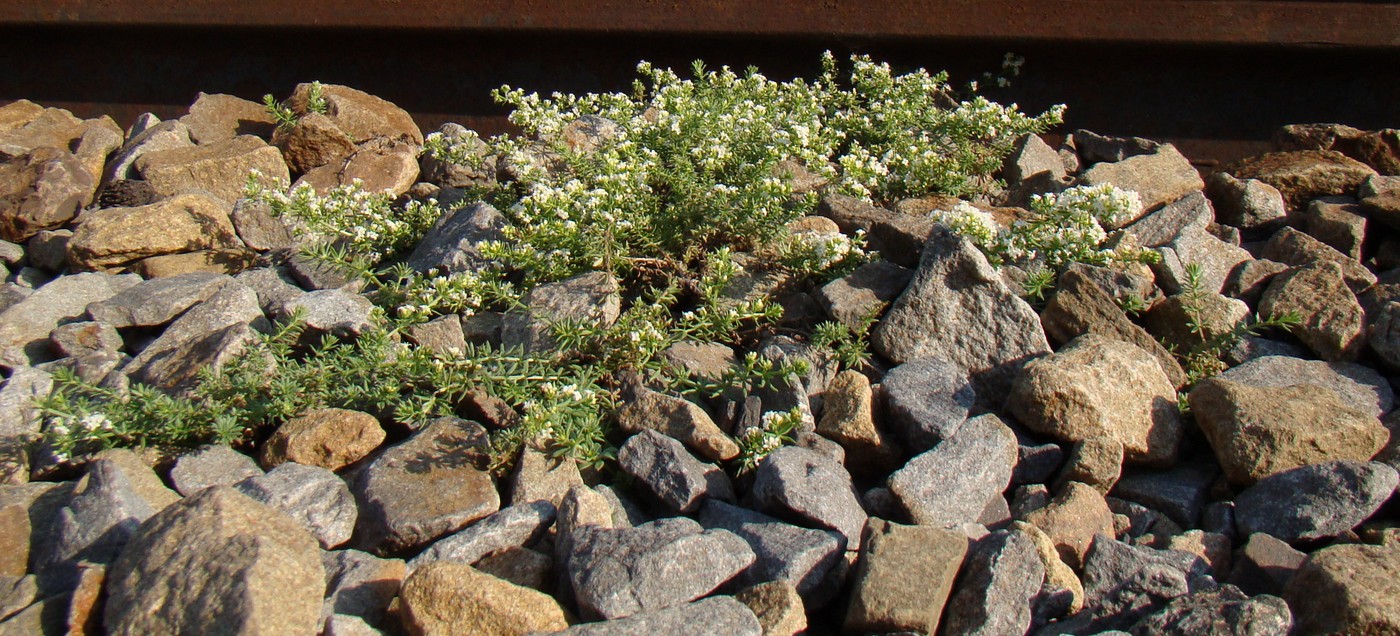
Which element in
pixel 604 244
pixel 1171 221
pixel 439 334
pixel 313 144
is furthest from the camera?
pixel 313 144

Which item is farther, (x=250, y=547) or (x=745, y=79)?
(x=745, y=79)

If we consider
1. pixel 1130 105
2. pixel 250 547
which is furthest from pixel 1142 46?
pixel 250 547

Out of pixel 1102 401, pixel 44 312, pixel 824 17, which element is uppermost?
pixel 824 17

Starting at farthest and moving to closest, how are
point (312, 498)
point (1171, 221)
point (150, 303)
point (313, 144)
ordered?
point (313, 144)
point (1171, 221)
point (150, 303)
point (312, 498)

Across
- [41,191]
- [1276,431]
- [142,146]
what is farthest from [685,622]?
[142,146]

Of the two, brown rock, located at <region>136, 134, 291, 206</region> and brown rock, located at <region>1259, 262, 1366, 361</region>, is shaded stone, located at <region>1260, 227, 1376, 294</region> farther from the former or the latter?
brown rock, located at <region>136, 134, 291, 206</region>

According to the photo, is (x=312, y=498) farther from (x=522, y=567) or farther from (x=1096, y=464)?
(x=1096, y=464)

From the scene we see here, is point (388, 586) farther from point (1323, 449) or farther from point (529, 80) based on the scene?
point (529, 80)
